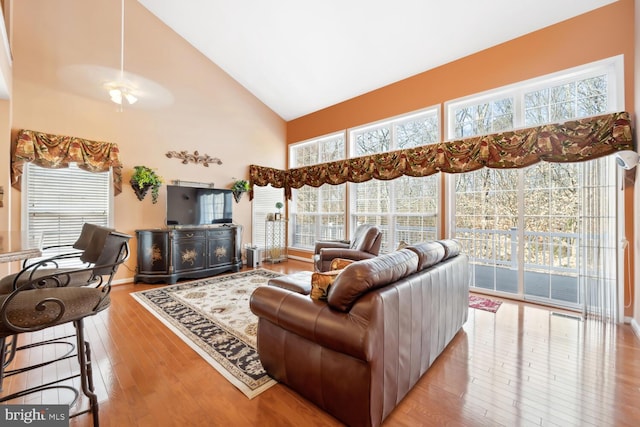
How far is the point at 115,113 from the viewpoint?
177 inches

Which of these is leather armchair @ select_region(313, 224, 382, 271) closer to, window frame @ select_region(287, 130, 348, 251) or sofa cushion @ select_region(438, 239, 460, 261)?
sofa cushion @ select_region(438, 239, 460, 261)

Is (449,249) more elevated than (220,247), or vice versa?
(449,249)

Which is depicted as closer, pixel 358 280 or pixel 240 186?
pixel 358 280

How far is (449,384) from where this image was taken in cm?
201

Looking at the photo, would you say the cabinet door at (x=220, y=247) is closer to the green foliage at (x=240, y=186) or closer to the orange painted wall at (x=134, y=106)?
the orange painted wall at (x=134, y=106)

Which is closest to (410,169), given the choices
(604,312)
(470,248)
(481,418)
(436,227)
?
(436,227)

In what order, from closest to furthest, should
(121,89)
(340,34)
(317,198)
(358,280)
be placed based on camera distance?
(358,280) → (121,89) → (340,34) → (317,198)

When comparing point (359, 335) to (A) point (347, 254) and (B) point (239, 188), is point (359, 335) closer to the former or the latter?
(A) point (347, 254)

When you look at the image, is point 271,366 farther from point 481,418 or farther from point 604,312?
point 604,312

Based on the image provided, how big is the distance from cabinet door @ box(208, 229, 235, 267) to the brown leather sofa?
346 centimetres

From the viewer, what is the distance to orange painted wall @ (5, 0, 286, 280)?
12.5 feet

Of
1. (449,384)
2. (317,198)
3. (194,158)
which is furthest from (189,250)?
(449,384)

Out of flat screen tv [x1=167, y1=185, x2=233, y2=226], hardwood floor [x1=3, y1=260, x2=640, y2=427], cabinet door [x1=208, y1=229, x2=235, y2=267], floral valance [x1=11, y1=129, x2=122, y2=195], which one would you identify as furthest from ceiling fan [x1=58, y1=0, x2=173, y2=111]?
hardwood floor [x1=3, y1=260, x2=640, y2=427]

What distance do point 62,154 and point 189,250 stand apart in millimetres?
2250
